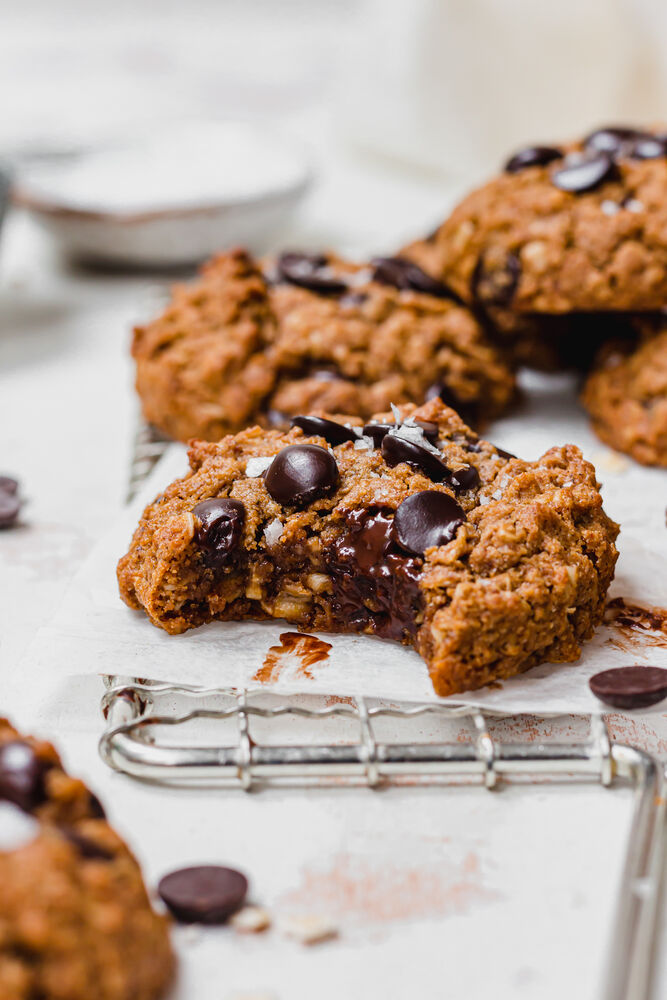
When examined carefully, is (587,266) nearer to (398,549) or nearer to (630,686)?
(398,549)

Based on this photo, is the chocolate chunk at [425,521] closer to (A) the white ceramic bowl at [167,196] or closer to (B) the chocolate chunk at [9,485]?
(B) the chocolate chunk at [9,485]

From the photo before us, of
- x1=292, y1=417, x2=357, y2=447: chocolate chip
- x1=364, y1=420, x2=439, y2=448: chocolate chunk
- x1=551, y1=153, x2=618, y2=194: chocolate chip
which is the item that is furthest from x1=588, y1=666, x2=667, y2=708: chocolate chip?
x1=551, y1=153, x2=618, y2=194: chocolate chip

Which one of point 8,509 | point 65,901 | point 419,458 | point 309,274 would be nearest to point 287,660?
point 419,458

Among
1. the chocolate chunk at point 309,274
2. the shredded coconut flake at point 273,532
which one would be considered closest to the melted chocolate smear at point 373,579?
the shredded coconut flake at point 273,532

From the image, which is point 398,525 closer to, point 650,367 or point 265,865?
point 265,865

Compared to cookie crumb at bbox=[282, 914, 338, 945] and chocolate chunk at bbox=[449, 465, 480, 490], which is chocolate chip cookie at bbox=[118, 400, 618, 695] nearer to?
chocolate chunk at bbox=[449, 465, 480, 490]
